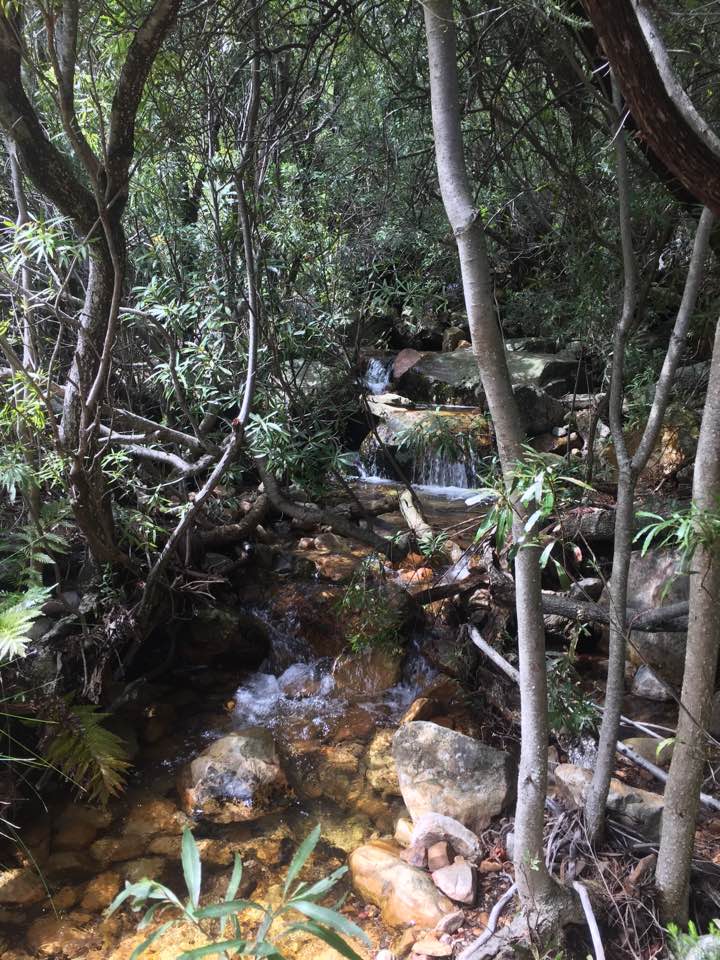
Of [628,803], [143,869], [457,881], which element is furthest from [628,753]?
[143,869]

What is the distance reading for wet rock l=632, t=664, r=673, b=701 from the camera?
3859 mm

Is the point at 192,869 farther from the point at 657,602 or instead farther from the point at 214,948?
the point at 657,602

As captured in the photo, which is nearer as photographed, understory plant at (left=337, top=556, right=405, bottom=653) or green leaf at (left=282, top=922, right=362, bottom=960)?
green leaf at (left=282, top=922, right=362, bottom=960)

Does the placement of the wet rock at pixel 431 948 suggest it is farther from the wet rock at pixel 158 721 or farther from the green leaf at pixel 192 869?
the wet rock at pixel 158 721

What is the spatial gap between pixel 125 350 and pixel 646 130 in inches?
152

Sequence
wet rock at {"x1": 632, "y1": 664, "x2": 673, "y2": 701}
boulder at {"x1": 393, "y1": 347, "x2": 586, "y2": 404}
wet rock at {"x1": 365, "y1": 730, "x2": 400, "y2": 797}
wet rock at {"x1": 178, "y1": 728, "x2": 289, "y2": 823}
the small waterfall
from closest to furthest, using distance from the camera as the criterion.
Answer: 1. wet rock at {"x1": 178, "y1": 728, "x2": 289, "y2": 823}
2. wet rock at {"x1": 365, "y1": 730, "x2": 400, "y2": 797}
3. wet rock at {"x1": 632, "y1": 664, "x2": 673, "y2": 701}
4. boulder at {"x1": 393, "y1": 347, "x2": 586, "y2": 404}
5. the small waterfall

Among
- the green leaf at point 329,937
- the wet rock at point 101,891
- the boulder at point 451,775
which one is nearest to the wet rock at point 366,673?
the boulder at point 451,775

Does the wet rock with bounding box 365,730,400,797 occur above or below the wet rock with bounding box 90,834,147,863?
above

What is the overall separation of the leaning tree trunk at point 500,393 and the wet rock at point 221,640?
2736mm

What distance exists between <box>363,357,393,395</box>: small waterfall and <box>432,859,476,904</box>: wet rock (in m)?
6.60

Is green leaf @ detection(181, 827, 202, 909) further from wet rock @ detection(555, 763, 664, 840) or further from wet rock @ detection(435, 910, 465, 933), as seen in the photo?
wet rock @ detection(555, 763, 664, 840)

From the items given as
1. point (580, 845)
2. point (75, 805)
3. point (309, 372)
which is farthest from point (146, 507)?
point (580, 845)

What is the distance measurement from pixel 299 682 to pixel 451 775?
161cm

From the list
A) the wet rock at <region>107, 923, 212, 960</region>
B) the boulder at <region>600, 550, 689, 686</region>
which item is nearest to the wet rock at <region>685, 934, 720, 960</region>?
the wet rock at <region>107, 923, 212, 960</region>
